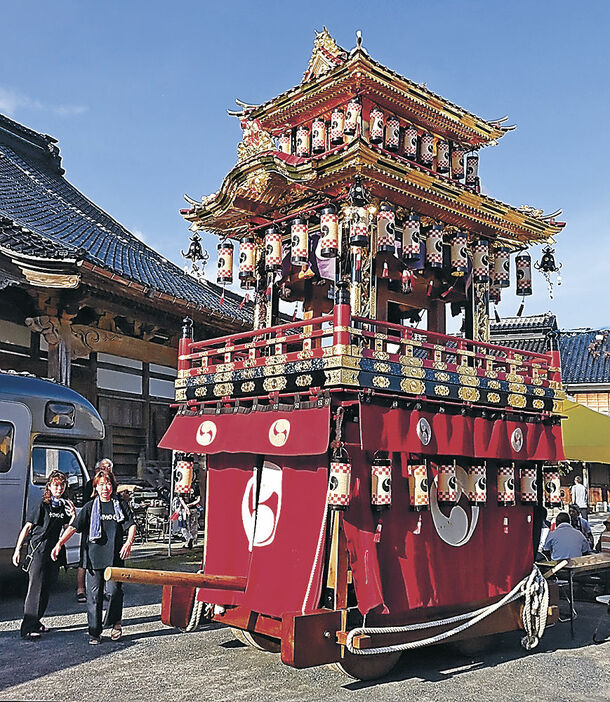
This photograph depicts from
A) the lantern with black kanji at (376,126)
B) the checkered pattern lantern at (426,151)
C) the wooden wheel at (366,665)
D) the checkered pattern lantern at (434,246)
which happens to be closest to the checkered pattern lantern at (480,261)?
the checkered pattern lantern at (434,246)

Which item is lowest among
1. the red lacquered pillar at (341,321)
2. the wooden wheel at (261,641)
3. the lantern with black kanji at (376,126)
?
the wooden wheel at (261,641)

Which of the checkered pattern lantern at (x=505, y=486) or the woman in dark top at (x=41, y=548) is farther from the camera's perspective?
the checkered pattern lantern at (x=505, y=486)

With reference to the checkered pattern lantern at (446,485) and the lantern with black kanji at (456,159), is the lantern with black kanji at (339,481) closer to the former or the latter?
the checkered pattern lantern at (446,485)

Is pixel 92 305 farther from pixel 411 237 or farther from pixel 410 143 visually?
pixel 411 237

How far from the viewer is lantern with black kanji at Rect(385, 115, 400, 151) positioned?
9.72 m

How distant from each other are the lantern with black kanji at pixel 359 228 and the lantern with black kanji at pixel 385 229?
0.47m

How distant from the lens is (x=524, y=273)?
1075 centimetres

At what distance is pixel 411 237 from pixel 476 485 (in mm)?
3235

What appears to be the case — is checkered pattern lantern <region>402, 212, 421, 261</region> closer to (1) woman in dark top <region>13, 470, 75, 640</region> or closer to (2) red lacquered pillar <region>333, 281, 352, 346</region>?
(2) red lacquered pillar <region>333, 281, 352, 346</region>

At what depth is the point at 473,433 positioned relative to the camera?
776cm

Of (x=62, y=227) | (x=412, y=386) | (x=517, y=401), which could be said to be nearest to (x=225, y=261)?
(x=412, y=386)

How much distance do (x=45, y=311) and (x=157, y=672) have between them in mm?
8238

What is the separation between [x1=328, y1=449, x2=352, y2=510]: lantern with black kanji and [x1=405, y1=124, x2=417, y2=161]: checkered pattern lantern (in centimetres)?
526

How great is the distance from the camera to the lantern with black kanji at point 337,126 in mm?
9648
